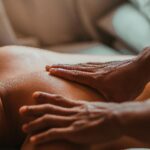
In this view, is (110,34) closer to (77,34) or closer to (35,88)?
(77,34)

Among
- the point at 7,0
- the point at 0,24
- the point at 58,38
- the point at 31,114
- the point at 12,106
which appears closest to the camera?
the point at 31,114

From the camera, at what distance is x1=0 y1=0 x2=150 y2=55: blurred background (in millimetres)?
1463

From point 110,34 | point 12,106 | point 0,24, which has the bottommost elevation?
point 110,34

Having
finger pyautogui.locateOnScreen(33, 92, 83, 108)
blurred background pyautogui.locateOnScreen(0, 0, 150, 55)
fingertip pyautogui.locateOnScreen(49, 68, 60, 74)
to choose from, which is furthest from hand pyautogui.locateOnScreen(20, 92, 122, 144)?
blurred background pyautogui.locateOnScreen(0, 0, 150, 55)

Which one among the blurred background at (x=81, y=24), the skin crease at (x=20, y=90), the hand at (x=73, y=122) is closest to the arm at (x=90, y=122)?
the hand at (x=73, y=122)

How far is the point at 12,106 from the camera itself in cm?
91

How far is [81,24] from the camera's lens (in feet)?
5.18

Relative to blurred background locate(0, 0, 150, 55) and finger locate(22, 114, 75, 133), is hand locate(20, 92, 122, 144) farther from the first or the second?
blurred background locate(0, 0, 150, 55)

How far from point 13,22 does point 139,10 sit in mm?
481

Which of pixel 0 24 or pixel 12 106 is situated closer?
pixel 12 106

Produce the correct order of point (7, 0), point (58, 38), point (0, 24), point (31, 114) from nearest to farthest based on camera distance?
A: point (31, 114) → point (0, 24) → point (7, 0) → point (58, 38)

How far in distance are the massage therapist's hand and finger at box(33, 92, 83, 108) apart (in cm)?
12

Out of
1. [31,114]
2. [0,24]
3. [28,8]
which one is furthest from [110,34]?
[31,114]

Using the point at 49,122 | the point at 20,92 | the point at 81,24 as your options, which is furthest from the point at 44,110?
the point at 81,24
